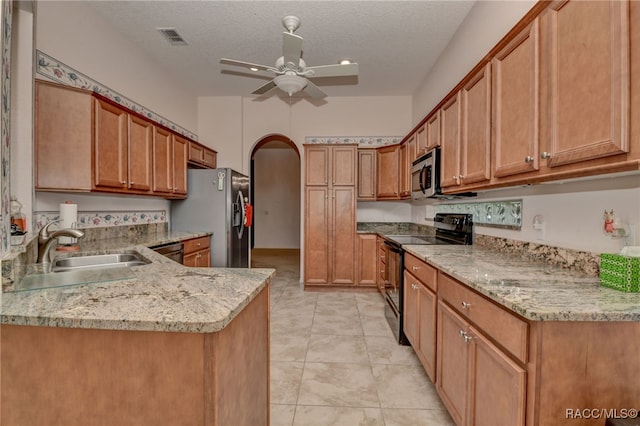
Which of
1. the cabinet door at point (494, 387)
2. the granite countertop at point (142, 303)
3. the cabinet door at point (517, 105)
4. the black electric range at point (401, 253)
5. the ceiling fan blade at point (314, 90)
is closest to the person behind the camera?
the granite countertop at point (142, 303)

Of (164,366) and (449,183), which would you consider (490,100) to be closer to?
(449,183)

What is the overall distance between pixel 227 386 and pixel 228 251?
3.04 metres

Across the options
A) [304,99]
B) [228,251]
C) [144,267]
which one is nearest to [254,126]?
[304,99]

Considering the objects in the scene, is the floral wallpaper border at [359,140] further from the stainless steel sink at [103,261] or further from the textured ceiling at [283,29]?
the stainless steel sink at [103,261]

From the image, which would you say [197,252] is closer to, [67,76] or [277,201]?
[67,76]

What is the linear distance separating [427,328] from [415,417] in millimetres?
526

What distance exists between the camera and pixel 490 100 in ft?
5.96

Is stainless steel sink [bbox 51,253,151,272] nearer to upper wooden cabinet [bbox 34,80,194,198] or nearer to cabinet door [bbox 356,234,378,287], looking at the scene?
upper wooden cabinet [bbox 34,80,194,198]

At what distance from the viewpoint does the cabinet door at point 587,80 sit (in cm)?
102

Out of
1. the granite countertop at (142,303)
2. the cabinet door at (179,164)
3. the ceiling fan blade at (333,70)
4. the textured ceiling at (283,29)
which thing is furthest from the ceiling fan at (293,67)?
the granite countertop at (142,303)

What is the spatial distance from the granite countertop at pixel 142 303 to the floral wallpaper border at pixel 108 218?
1637 millimetres

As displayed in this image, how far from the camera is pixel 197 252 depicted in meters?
3.53

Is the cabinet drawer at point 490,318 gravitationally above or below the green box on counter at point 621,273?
below

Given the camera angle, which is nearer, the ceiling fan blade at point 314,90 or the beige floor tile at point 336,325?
the beige floor tile at point 336,325
